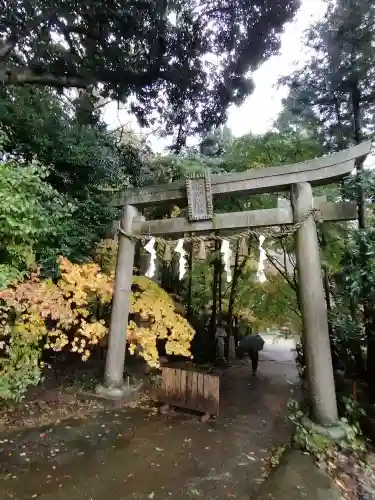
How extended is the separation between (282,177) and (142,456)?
5.09 m

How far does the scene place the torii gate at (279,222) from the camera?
488cm

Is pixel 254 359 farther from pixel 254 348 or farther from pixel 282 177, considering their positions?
pixel 282 177

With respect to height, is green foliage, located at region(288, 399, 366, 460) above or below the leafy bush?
below

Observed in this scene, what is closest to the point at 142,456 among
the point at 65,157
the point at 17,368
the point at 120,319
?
the point at 120,319

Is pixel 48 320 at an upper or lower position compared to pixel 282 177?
lower

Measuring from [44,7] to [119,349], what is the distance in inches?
285

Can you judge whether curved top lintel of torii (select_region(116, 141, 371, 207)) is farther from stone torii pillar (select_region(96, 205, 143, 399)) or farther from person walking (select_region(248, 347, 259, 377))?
person walking (select_region(248, 347, 259, 377))

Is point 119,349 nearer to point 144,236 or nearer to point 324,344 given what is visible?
point 144,236

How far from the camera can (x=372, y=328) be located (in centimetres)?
577

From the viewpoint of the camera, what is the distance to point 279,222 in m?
5.54

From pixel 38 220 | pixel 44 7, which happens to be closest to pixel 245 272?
pixel 38 220

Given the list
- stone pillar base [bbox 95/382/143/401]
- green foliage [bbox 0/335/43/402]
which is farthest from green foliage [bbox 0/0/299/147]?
stone pillar base [bbox 95/382/143/401]

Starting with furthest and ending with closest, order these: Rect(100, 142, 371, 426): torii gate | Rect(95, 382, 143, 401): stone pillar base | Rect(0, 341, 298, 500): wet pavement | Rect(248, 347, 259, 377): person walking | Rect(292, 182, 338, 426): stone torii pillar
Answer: Rect(248, 347, 259, 377): person walking, Rect(95, 382, 143, 401): stone pillar base, Rect(100, 142, 371, 426): torii gate, Rect(292, 182, 338, 426): stone torii pillar, Rect(0, 341, 298, 500): wet pavement

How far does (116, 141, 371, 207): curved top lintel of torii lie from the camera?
5027 mm
